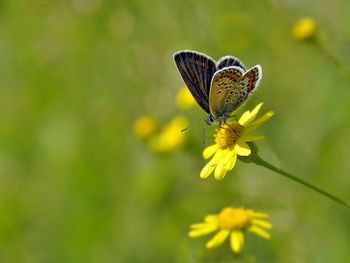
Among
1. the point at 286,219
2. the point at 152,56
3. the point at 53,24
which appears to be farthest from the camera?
the point at 53,24

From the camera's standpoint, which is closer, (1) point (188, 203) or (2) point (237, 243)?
(2) point (237, 243)

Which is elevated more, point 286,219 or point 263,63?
point 263,63

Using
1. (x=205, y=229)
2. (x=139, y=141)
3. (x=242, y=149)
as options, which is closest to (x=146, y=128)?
(x=139, y=141)

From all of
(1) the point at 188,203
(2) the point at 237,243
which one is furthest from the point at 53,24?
(2) the point at 237,243

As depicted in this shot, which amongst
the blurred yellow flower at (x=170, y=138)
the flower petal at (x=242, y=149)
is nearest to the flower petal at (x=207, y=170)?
the flower petal at (x=242, y=149)

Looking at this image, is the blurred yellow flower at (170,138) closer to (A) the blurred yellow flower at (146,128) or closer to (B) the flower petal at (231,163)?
(A) the blurred yellow flower at (146,128)

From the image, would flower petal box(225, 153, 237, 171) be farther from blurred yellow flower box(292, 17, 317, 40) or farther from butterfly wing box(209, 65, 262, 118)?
blurred yellow flower box(292, 17, 317, 40)

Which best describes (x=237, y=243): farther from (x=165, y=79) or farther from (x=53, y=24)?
(x=53, y=24)
